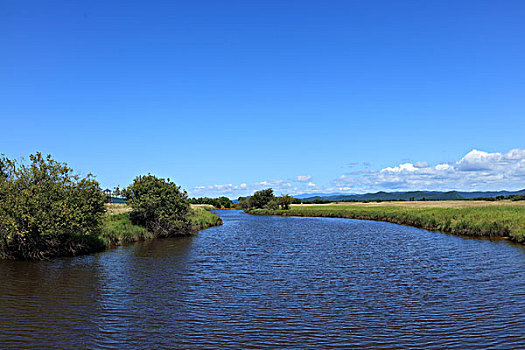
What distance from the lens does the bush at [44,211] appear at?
2339cm

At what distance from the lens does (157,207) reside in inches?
1699

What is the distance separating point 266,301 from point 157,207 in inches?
1161

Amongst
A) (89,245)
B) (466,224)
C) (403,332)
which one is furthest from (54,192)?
(466,224)

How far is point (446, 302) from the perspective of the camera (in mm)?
15922

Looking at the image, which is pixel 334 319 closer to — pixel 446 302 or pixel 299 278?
pixel 446 302

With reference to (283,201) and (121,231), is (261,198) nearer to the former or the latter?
(283,201)

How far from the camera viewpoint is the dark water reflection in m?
12.0

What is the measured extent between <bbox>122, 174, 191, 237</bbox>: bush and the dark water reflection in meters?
14.3

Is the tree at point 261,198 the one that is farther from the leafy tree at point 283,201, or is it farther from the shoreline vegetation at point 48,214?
the shoreline vegetation at point 48,214

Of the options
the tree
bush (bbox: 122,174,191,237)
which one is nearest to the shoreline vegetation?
bush (bbox: 122,174,191,237)

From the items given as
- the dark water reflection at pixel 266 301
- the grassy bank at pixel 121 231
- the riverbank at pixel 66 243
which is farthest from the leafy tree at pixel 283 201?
the dark water reflection at pixel 266 301

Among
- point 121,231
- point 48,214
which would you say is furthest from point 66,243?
point 121,231

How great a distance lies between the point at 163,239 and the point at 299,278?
2451cm

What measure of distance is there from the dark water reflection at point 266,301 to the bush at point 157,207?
14280 millimetres
